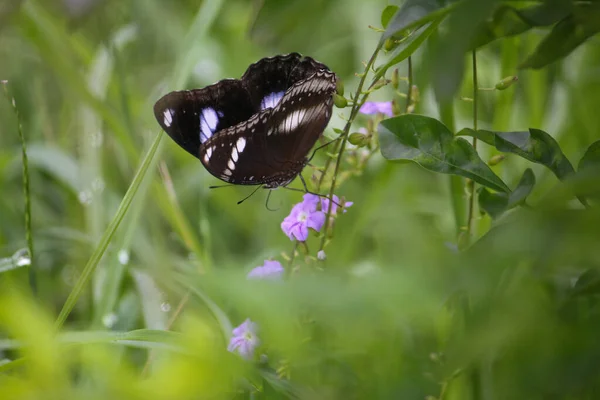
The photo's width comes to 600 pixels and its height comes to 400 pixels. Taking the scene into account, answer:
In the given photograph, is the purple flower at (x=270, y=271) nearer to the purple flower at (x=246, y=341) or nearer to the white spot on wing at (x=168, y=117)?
the purple flower at (x=246, y=341)

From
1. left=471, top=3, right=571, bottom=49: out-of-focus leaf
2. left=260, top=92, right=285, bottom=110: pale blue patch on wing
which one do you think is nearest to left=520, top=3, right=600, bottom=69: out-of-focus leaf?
left=471, top=3, right=571, bottom=49: out-of-focus leaf

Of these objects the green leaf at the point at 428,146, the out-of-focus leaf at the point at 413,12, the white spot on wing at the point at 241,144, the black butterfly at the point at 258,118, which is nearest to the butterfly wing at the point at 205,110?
the black butterfly at the point at 258,118

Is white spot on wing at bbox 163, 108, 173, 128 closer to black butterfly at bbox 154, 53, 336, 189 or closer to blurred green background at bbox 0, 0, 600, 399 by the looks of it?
black butterfly at bbox 154, 53, 336, 189

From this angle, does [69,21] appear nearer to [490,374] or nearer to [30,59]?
[490,374]

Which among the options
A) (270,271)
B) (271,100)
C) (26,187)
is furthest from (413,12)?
(26,187)

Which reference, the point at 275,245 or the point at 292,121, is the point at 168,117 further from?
the point at 275,245

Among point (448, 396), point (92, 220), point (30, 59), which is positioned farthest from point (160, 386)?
point (30, 59)
